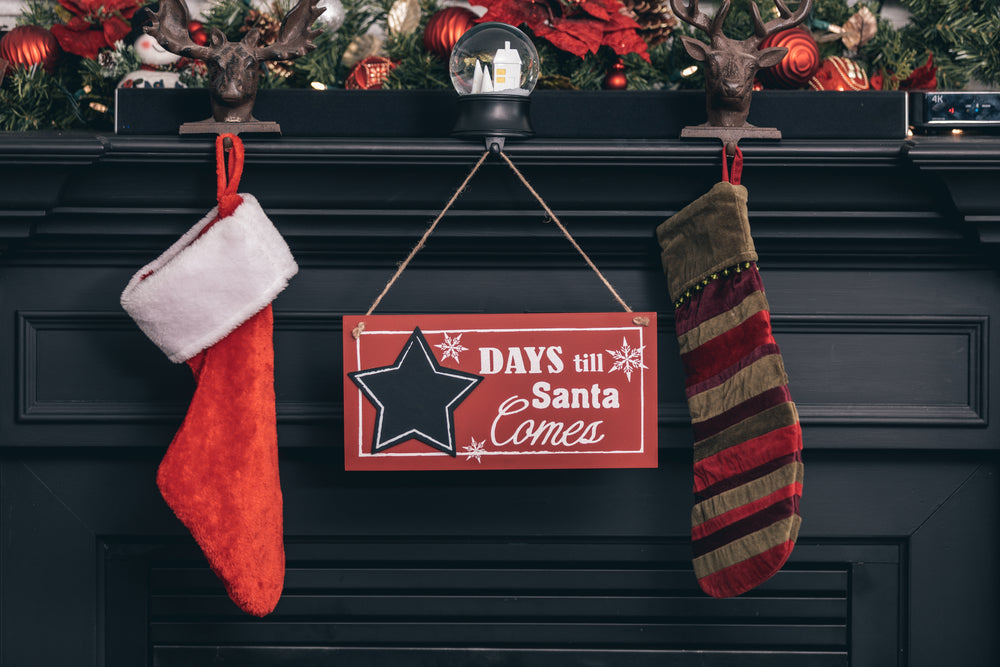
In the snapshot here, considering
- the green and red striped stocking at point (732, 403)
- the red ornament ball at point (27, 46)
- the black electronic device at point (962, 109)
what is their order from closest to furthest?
the green and red striped stocking at point (732, 403), the black electronic device at point (962, 109), the red ornament ball at point (27, 46)

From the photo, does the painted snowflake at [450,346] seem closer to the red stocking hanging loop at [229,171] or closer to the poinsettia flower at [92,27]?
the red stocking hanging loop at [229,171]

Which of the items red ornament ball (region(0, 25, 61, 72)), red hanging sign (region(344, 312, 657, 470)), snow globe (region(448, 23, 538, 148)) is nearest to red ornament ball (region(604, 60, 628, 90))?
snow globe (region(448, 23, 538, 148))

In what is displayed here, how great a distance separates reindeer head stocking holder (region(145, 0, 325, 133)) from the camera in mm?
964

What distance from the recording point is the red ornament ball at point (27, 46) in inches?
44.3

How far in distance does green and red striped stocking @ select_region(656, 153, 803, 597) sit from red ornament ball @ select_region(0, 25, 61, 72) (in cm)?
96

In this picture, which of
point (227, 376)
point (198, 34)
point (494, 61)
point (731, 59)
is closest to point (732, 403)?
point (731, 59)

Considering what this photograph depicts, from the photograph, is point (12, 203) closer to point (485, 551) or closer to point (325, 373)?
point (325, 373)

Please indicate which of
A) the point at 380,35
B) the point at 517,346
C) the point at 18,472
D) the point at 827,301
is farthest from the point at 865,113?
the point at 18,472

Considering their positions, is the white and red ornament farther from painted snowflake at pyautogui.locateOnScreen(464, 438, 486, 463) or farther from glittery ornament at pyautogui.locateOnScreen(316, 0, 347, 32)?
painted snowflake at pyautogui.locateOnScreen(464, 438, 486, 463)

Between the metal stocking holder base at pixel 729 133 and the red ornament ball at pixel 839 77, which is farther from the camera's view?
the red ornament ball at pixel 839 77

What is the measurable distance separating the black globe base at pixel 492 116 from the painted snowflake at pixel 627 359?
31 centimetres

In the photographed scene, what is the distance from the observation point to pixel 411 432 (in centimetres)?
95

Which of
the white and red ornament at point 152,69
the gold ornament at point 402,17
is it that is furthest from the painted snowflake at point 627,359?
the white and red ornament at point 152,69

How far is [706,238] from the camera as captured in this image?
3.19ft
